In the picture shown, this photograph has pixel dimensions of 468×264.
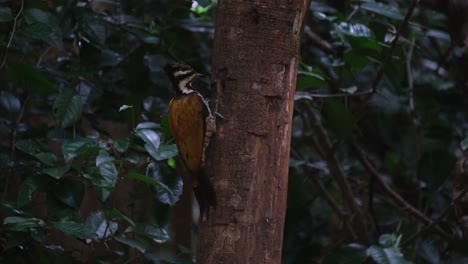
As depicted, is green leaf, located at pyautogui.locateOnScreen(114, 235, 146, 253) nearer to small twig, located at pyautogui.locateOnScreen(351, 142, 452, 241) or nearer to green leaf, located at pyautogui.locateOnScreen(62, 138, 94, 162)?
green leaf, located at pyautogui.locateOnScreen(62, 138, 94, 162)

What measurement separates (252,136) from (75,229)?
2.84 feet

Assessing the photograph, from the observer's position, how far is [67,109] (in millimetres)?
3477

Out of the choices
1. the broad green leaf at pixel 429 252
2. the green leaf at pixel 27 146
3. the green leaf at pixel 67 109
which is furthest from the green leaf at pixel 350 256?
the green leaf at pixel 27 146

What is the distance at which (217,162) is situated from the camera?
8.85 feet

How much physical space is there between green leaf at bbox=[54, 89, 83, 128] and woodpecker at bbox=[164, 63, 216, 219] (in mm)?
497

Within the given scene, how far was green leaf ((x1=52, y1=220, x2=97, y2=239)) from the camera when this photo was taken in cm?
298

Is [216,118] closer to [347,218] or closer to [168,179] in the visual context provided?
[168,179]

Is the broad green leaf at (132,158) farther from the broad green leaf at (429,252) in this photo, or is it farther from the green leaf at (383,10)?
the broad green leaf at (429,252)

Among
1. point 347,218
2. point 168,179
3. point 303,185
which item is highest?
point 168,179

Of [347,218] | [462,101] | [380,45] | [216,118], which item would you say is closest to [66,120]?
[216,118]

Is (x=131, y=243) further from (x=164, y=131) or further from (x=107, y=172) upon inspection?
(x=164, y=131)

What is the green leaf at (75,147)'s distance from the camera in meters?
2.94

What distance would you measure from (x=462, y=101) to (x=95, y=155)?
288 cm

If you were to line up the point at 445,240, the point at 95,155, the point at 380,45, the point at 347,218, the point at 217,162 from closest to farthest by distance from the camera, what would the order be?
the point at 217,162 → the point at 95,155 → the point at 380,45 → the point at 445,240 → the point at 347,218
